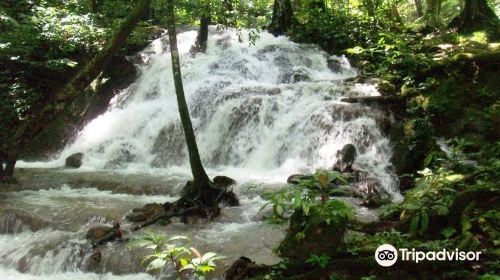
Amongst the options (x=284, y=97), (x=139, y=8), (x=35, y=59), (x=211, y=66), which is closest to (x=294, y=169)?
(x=284, y=97)

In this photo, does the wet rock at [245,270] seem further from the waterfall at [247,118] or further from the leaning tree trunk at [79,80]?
the leaning tree trunk at [79,80]

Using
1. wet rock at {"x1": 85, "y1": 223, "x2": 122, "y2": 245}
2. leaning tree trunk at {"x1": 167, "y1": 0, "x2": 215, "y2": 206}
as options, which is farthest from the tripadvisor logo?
leaning tree trunk at {"x1": 167, "y1": 0, "x2": 215, "y2": 206}

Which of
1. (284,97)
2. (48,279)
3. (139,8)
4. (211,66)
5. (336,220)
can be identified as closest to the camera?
(336,220)

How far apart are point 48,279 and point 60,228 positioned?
4.80 feet

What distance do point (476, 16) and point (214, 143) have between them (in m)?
8.65

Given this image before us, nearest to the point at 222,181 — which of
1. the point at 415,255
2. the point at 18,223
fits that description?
A: the point at 18,223

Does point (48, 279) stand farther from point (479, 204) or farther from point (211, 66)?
point (211, 66)

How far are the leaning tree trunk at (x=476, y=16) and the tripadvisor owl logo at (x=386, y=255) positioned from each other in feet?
37.3

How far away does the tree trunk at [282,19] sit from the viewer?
18.1 meters

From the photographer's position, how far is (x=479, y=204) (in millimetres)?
3908

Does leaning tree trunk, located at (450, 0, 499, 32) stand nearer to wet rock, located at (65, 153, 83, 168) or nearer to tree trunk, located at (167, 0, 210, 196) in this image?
tree trunk, located at (167, 0, 210, 196)

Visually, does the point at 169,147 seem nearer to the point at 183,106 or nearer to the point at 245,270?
the point at 183,106

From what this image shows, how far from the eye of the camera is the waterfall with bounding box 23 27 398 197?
9672mm

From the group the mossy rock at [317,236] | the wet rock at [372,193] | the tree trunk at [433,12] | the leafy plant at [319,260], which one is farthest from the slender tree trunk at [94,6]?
the leafy plant at [319,260]
